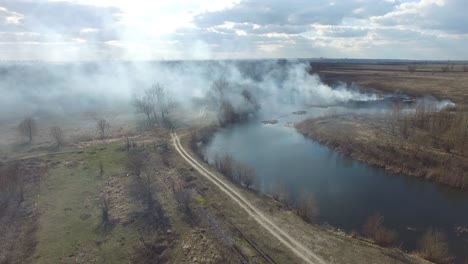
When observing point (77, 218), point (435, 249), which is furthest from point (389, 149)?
point (77, 218)

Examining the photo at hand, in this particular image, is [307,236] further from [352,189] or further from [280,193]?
[352,189]

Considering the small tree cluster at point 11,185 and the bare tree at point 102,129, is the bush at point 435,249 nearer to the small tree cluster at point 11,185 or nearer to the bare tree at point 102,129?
the small tree cluster at point 11,185

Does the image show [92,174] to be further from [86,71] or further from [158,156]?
[86,71]

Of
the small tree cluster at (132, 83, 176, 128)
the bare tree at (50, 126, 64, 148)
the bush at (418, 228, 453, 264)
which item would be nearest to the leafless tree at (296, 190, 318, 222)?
the bush at (418, 228, 453, 264)

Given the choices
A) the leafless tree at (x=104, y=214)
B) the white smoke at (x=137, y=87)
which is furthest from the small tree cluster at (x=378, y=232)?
the white smoke at (x=137, y=87)

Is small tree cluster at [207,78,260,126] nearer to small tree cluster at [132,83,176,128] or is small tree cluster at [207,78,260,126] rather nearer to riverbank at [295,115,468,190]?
small tree cluster at [132,83,176,128]

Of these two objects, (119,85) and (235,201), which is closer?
(235,201)

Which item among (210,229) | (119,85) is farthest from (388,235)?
(119,85)
